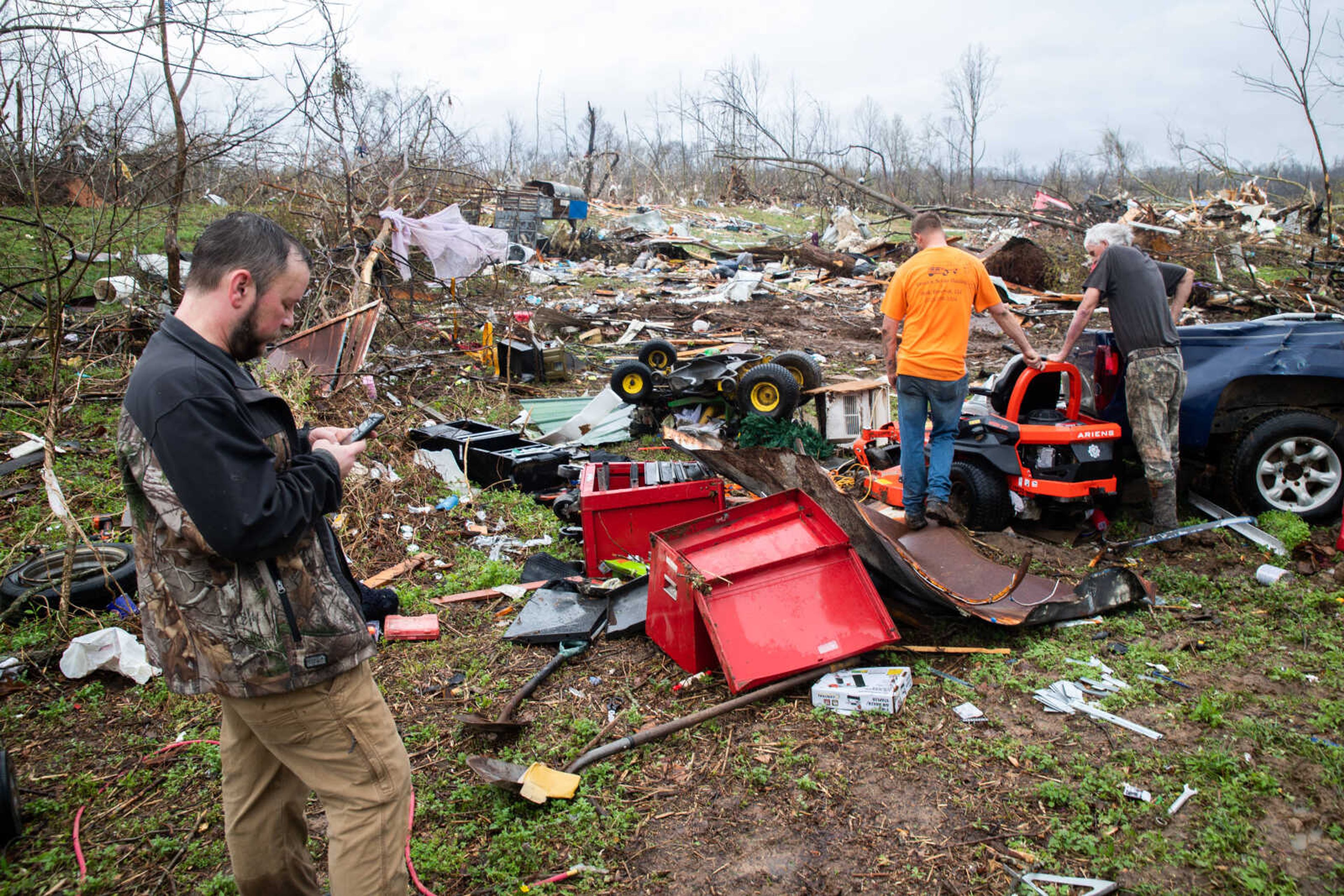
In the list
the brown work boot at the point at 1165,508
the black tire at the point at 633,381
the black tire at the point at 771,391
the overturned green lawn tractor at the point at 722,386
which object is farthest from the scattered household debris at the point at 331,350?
the brown work boot at the point at 1165,508

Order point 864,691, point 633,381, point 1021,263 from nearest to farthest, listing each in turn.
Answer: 1. point 864,691
2. point 633,381
3. point 1021,263

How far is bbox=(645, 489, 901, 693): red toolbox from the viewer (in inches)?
138

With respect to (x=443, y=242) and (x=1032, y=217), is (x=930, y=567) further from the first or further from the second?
(x=1032, y=217)

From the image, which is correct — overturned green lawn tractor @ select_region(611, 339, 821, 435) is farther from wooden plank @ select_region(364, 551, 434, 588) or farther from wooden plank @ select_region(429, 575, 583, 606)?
wooden plank @ select_region(364, 551, 434, 588)

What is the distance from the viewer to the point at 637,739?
10.7ft

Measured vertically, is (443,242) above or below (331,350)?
above

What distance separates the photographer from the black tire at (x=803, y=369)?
7.20 m

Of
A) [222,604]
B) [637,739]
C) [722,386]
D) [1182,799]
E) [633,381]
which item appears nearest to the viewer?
[222,604]

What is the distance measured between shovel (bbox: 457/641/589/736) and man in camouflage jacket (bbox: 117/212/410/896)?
1.15 meters

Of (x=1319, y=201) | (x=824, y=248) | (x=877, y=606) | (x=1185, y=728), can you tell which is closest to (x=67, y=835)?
(x=877, y=606)

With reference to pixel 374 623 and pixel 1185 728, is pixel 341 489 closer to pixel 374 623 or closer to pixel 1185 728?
Result: pixel 374 623

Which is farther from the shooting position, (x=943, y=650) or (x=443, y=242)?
(x=443, y=242)

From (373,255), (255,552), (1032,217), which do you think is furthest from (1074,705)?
(1032,217)

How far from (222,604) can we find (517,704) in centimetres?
200
